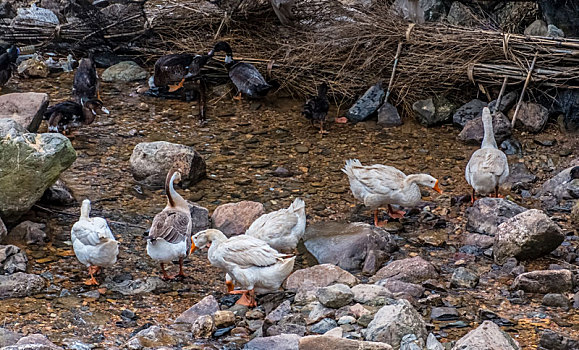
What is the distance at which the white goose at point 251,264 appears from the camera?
20.9 ft

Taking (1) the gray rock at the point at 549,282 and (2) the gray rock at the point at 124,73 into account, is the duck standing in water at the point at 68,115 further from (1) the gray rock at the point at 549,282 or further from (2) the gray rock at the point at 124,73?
(1) the gray rock at the point at 549,282

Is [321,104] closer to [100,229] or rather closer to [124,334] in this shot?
[100,229]

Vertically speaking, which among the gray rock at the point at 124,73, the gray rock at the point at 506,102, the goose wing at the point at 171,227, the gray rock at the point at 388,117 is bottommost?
the gray rock at the point at 124,73

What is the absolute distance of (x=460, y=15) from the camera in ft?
39.7

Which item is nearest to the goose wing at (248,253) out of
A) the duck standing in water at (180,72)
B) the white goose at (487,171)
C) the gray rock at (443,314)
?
the gray rock at (443,314)

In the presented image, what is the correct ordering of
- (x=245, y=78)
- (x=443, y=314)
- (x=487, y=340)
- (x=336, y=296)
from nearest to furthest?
(x=487, y=340), (x=336, y=296), (x=443, y=314), (x=245, y=78)

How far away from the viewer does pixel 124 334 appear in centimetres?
598

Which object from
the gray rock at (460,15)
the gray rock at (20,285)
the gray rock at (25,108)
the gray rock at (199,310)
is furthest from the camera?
the gray rock at (460,15)

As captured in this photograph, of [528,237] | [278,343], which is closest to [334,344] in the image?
[278,343]

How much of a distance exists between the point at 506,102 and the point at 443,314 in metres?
5.46

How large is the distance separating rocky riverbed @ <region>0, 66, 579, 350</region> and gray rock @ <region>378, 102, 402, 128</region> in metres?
0.12

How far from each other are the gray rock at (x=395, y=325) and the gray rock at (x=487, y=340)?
34 cm

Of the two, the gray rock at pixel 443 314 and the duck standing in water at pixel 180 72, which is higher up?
the gray rock at pixel 443 314

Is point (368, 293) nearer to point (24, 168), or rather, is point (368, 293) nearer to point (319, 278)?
point (319, 278)
